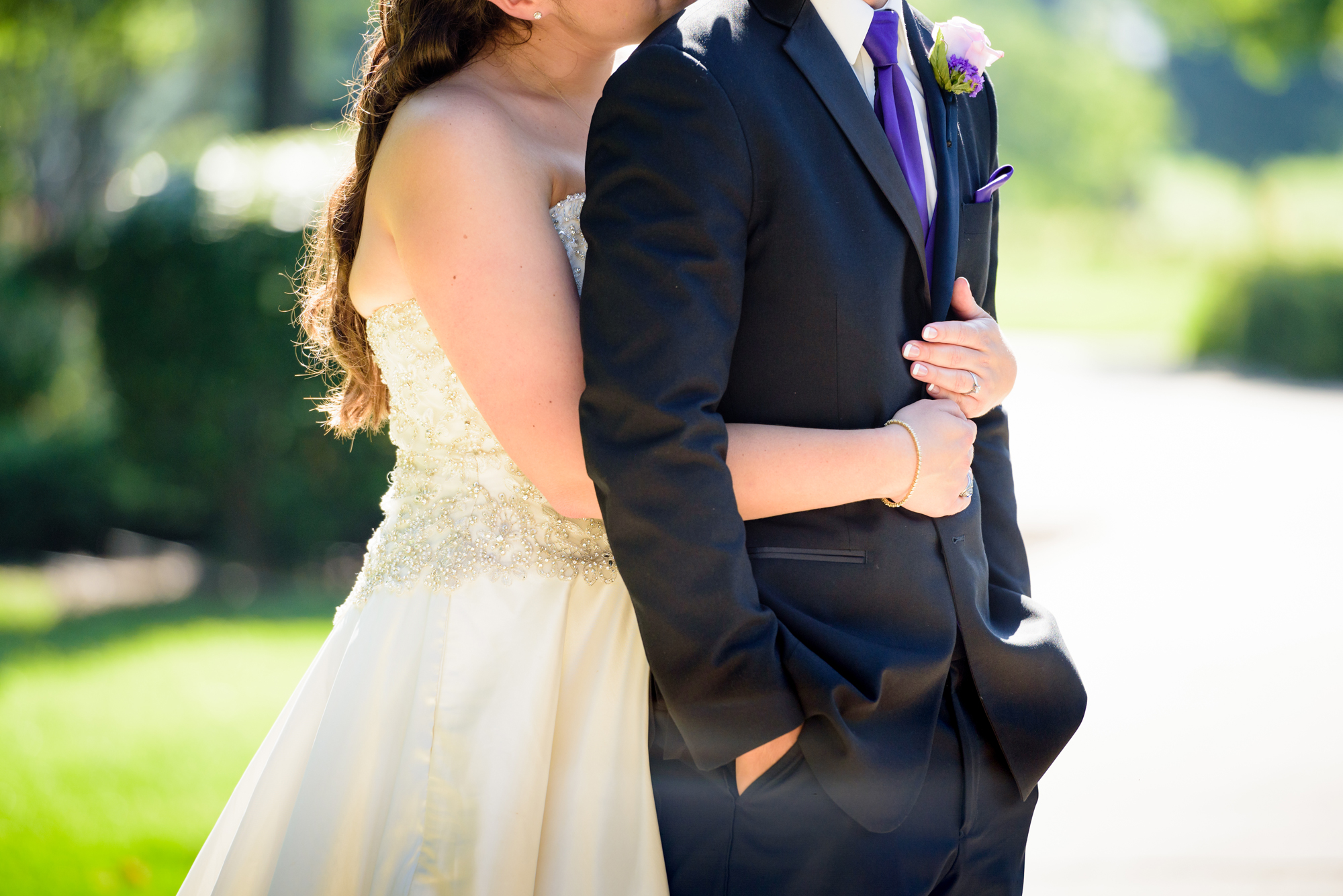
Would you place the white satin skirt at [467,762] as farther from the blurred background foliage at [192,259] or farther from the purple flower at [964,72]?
the blurred background foliage at [192,259]

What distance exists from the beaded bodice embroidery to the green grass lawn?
219 centimetres

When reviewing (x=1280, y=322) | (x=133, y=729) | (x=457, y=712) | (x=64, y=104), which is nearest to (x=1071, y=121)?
(x=1280, y=322)

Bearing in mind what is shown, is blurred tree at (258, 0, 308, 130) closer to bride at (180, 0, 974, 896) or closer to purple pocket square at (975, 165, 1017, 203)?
bride at (180, 0, 974, 896)

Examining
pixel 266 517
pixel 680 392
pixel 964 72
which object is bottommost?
pixel 266 517

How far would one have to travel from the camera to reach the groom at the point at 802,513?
65.1 inches

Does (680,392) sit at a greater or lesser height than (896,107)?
lesser

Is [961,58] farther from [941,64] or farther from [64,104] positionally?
[64,104]

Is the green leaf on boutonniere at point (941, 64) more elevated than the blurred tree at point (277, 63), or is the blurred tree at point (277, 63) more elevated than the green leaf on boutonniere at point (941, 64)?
the blurred tree at point (277, 63)

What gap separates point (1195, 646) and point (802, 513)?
4862 millimetres

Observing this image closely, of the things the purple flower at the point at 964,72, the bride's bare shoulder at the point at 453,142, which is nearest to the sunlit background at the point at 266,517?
the bride's bare shoulder at the point at 453,142

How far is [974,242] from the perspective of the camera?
195cm

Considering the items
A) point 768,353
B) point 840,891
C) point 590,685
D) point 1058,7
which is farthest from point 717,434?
point 1058,7

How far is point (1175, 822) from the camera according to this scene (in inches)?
160

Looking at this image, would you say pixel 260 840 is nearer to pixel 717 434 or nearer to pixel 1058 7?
pixel 717 434
